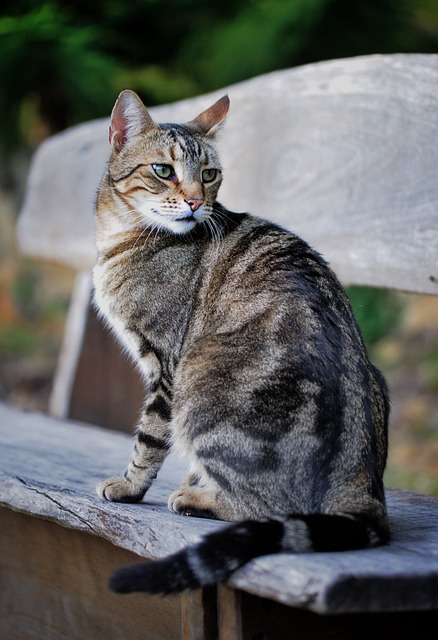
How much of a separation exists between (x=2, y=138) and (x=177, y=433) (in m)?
3.48

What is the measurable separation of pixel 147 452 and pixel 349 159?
3.99 feet

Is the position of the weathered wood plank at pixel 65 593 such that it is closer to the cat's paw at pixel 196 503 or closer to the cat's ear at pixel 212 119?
the cat's paw at pixel 196 503

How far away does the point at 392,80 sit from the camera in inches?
111

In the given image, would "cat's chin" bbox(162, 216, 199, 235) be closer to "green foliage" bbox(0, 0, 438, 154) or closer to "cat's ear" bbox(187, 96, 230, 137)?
"cat's ear" bbox(187, 96, 230, 137)

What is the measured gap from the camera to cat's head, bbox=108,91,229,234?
96.2 inches

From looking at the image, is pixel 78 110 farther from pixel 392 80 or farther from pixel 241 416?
pixel 241 416

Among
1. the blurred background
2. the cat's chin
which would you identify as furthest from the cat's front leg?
the blurred background

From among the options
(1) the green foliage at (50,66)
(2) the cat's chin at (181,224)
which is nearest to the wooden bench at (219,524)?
(2) the cat's chin at (181,224)

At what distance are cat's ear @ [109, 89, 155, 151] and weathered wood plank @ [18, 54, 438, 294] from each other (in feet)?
2.30

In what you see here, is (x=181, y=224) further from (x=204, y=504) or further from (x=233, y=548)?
(x=233, y=548)

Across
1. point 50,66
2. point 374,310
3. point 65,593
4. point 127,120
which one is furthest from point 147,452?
point 50,66

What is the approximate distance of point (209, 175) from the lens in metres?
2.58

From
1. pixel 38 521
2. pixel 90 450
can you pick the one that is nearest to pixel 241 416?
pixel 38 521

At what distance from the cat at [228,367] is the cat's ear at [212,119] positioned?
44 mm
